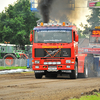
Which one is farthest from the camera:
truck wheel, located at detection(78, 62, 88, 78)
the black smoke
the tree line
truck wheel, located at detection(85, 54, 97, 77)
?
the tree line

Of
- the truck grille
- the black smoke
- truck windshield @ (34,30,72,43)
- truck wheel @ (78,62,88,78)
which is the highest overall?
the black smoke

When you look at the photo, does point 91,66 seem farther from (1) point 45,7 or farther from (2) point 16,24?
(2) point 16,24

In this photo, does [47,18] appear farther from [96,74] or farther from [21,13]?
[21,13]

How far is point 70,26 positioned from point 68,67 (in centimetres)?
252

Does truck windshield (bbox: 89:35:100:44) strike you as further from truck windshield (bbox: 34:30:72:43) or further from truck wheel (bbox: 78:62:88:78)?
truck windshield (bbox: 34:30:72:43)

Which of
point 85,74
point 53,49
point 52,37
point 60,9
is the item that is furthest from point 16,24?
point 53,49

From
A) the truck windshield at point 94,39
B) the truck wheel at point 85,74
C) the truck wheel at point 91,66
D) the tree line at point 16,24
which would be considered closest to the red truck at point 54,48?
the truck wheel at point 85,74

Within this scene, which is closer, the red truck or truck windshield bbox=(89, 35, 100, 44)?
the red truck

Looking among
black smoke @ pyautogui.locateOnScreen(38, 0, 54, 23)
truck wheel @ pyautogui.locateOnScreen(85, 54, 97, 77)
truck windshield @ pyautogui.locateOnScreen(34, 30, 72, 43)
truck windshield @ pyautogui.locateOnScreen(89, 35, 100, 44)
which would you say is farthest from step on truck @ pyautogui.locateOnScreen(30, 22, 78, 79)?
truck windshield @ pyautogui.locateOnScreen(89, 35, 100, 44)

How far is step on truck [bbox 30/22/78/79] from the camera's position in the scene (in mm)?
17828

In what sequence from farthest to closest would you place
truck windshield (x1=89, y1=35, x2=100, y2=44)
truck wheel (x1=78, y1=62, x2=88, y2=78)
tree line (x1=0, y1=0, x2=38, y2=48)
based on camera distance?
tree line (x1=0, y1=0, x2=38, y2=48), truck windshield (x1=89, y1=35, x2=100, y2=44), truck wheel (x1=78, y1=62, x2=88, y2=78)

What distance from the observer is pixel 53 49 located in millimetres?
17922

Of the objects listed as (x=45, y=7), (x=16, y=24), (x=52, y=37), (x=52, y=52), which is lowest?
(x=52, y=52)

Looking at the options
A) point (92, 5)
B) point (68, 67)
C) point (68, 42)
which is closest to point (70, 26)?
point (68, 42)
